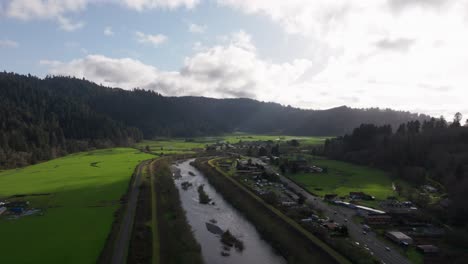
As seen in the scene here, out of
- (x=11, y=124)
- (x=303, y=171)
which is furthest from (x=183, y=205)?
(x=11, y=124)

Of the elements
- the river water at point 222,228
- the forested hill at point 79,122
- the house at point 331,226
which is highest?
the forested hill at point 79,122

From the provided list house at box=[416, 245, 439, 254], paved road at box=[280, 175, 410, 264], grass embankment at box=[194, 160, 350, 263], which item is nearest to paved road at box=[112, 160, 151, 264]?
grass embankment at box=[194, 160, 350, 263]

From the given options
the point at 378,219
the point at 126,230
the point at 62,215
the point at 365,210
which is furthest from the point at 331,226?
the point at 62,215

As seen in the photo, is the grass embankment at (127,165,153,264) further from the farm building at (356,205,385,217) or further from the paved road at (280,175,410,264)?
the farm building at (356,205,385,217)

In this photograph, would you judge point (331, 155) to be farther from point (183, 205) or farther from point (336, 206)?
point (183, 205)

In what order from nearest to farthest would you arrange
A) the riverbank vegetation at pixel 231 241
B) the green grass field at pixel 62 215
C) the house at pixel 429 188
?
the green grass field at pixel 62 215
the riverbank vegetation at pixel 231 241
the house at pixel 429 188

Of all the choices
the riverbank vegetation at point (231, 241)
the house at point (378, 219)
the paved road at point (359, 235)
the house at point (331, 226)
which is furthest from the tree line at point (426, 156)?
the riverbank vegetation at point (231, 241)

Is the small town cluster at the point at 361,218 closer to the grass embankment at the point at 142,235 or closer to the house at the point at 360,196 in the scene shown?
the house at the point at 360,196

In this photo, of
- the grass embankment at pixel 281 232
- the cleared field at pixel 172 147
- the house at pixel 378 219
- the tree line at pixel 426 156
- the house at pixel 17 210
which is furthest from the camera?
the cleared field at pixel 172 147
